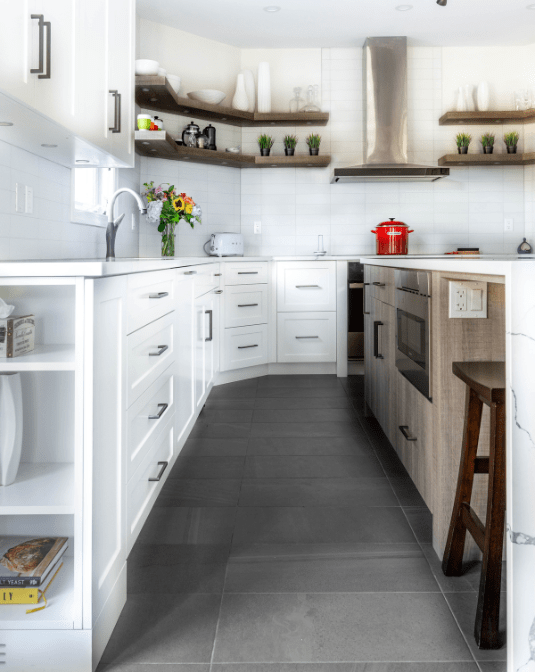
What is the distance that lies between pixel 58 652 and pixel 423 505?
4.46 ft

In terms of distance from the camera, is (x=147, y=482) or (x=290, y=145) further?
(x=290, y=145)

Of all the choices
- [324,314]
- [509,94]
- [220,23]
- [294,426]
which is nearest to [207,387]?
[294,426]

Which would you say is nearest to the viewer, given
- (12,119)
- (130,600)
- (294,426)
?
(130,600)

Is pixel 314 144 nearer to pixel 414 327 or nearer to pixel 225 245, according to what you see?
pixel 225 245

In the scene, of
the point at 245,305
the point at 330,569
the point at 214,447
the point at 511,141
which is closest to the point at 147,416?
the point at 330,569

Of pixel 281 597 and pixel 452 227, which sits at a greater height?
pixel 452 227

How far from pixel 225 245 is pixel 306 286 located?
0.75 m

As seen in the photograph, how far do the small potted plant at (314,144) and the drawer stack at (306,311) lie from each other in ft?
3.59

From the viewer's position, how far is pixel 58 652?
1168mm

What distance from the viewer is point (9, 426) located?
4.09ft

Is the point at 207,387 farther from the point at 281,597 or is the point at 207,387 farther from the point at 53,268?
the point at 53,268

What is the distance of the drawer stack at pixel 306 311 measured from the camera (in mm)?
4594

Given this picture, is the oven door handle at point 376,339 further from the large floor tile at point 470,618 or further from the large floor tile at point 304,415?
the large floor tile at point 470,618

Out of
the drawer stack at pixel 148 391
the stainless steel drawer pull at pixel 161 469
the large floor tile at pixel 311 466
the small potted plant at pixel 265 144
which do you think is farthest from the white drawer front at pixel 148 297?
the small potted plant at pixel 265 144
